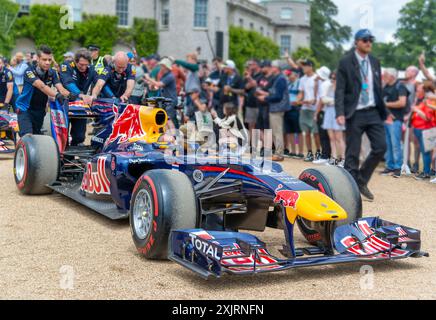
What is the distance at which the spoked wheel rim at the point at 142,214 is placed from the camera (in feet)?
18.8

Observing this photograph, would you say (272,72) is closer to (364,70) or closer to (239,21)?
(364,70)

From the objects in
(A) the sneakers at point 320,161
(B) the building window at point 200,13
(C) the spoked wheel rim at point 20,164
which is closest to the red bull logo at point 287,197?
(C) the spoked wheel rim at point 20,164

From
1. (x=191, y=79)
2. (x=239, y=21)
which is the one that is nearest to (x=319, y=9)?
(x=239, y=21)

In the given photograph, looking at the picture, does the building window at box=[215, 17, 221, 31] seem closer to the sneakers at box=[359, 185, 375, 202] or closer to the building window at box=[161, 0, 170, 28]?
the building window at box=[161, 0, 170, 28]

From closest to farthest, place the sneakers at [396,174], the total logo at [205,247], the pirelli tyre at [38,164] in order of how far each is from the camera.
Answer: the total logo at [205,247]
the pirelli tyre at [38,164]
the sneakers at [396,174]

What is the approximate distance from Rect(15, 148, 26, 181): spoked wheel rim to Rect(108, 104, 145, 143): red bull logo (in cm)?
153

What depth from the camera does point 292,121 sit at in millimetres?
14203

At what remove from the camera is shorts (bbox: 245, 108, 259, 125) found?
49.2 ft

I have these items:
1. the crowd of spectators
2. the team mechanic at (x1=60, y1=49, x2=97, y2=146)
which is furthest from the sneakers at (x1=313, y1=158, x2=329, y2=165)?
the team mechanic at (x1=60, y1=49, x2=97, y2=146)

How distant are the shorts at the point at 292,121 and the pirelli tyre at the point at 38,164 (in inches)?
265

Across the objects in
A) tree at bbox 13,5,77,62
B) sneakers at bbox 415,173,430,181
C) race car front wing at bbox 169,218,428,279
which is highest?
tree at bbox 13,5,77,62

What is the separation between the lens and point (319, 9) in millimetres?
82875

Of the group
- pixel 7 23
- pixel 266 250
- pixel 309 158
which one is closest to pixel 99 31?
pixel 7 23

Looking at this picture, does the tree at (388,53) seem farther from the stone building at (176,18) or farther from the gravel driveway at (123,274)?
the gravel driveway at (123,274)
